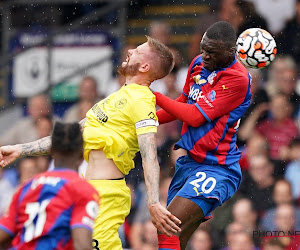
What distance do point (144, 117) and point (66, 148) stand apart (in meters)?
1.23

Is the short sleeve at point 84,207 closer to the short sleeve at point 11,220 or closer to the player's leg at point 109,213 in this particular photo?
the short sleeve at point 11,220

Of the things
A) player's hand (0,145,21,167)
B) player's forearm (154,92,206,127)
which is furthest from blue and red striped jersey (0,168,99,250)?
player's forearm (154,92,206,127)

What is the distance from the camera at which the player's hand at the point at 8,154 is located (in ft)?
18.0

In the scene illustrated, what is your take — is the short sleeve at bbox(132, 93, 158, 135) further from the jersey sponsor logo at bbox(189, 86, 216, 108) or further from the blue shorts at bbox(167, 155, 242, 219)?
the blue shorts at bbox(167, 155, 242, 219)

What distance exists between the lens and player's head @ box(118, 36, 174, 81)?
5.64 m

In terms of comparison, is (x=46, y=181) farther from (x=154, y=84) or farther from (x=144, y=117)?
(x=154, y=84)

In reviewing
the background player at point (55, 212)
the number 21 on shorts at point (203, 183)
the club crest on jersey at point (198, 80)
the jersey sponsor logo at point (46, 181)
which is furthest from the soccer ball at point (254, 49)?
the jersey sponsor logo at point (46, 181)

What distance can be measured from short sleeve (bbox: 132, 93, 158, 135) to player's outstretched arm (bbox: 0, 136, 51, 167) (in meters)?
0.82

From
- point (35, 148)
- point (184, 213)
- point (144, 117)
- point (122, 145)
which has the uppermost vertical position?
point (144, 117)

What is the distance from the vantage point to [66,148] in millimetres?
4219

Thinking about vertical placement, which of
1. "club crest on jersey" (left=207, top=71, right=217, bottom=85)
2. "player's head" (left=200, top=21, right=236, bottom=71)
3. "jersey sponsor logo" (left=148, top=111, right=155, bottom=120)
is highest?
"player's head" (left=200, top=21, right=236, bottom=71)

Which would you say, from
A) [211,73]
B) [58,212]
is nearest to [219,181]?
[211,73]

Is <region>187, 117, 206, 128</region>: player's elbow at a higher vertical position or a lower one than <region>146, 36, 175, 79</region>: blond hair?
lower

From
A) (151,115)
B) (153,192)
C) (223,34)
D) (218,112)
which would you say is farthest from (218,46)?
(153,192)
